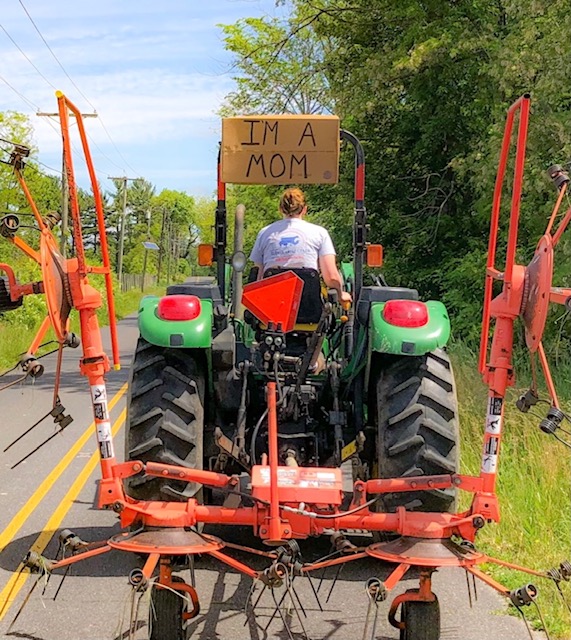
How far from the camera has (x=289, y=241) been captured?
222 inches

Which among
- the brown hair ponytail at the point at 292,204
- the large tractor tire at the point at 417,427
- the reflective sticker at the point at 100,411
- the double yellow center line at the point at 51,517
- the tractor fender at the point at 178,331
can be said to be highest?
the brown hair ponytail at the point at 292,204

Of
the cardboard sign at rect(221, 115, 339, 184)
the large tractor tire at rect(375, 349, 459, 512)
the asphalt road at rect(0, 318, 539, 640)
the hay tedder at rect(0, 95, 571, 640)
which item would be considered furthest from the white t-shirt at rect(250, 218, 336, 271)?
the asphalt road at rect(0, 318, 539, 640)

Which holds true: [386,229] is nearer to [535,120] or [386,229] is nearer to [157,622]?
[535,120]

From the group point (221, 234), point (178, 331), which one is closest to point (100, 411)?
point (178, 331)

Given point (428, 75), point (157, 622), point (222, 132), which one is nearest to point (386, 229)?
point (428, 75)

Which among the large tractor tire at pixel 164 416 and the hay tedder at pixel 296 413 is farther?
the large tractor tire at pixel 164 416

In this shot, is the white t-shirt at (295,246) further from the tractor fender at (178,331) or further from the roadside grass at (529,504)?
the roadside grass at (529,504)

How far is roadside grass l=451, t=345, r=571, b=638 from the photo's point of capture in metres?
5.07

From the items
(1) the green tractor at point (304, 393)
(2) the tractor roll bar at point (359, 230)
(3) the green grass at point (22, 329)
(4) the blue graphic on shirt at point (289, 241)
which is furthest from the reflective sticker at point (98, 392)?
(3) the green grass at point (22, 329)

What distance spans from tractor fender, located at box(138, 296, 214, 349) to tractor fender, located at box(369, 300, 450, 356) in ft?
3.04

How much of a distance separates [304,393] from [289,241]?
3.19ft

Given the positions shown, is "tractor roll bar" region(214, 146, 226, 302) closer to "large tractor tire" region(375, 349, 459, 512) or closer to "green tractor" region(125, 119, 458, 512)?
"green tractor" region(125, 119, 458, 512)

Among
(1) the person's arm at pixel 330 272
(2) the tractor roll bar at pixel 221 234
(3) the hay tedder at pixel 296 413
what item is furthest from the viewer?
(2) the tractor roll bar at pixel 221 234

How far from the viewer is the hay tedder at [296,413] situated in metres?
3.77
